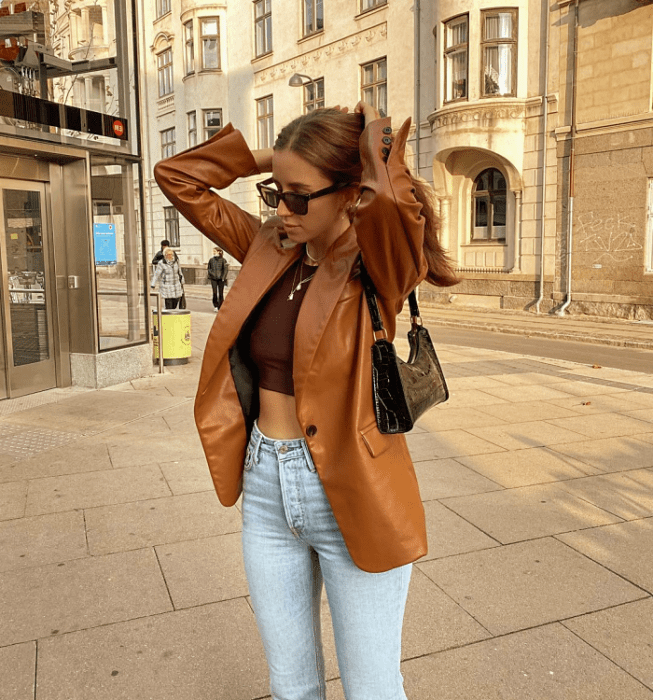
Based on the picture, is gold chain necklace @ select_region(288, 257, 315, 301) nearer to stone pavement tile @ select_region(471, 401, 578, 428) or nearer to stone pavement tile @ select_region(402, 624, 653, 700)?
stone pavement tile @ select_region(402, 624, 653, 700)

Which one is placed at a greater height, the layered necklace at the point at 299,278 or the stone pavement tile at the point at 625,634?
the layered necklace at the point at 299,278

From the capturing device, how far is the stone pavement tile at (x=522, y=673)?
265 centimetres

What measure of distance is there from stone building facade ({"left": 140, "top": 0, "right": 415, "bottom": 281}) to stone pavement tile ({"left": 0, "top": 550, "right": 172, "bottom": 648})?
17.9m

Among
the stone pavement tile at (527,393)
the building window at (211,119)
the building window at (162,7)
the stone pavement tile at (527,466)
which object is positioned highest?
the building window at (162,7)

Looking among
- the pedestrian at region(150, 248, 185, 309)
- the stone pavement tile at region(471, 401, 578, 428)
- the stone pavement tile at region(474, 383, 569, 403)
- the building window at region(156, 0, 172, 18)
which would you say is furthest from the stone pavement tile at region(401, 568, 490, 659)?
the building window at region(156, 0, 172, 18)

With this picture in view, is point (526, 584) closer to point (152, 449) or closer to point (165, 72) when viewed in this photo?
point (152, 449)

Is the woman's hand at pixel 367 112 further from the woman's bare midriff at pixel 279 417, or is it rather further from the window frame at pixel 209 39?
the window frame at pixel 209 39

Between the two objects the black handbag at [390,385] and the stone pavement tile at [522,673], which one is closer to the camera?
the black handbag at [390,385]

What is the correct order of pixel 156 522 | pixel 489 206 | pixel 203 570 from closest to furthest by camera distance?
1. pixel 203 570
2. pixel 156 522
3. pixel 489 206

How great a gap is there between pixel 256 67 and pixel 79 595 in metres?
28.7

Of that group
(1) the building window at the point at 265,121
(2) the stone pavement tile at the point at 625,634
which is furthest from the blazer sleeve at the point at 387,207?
(1) the building window at the point at 265,121

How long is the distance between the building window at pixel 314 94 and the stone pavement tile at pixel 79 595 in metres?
23.6

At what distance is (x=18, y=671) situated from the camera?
2.79 m

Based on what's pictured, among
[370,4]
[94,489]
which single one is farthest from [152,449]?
[370,4]
